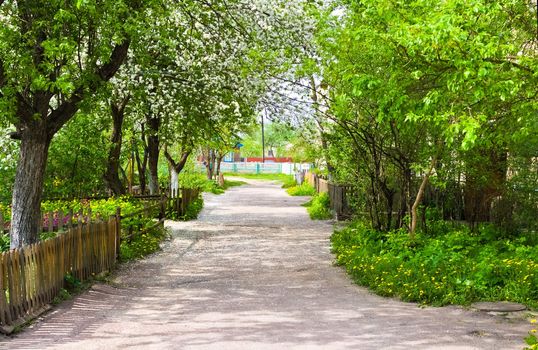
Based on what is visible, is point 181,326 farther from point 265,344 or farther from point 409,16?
point 409,16

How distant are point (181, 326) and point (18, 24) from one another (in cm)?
620

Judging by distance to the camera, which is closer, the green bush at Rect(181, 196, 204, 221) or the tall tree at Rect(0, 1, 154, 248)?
the tall tree at Rect(0, 1, 154, 248)

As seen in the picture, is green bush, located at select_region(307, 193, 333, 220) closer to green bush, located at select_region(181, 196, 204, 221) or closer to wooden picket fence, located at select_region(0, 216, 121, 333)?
green bush, located at select_region(181, 196, 204, 221)

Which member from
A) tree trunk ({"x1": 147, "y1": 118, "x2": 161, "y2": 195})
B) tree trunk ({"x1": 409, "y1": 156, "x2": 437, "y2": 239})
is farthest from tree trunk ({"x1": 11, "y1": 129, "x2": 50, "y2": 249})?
tree trunk ({"x1": 147, "y1": 118, "x2": 161, "y2": 195})

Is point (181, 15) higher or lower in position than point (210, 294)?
higher

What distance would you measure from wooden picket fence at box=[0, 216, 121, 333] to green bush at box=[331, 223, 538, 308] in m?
4.46

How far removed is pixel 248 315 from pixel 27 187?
4781 millimetres

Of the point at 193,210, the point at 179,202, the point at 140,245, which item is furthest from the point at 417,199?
the point at 193,210

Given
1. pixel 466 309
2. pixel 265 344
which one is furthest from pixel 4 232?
pixel 466 309

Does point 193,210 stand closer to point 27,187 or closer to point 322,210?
point 322,210

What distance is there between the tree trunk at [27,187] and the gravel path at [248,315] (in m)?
1.69

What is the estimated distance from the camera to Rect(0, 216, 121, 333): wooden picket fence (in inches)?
299

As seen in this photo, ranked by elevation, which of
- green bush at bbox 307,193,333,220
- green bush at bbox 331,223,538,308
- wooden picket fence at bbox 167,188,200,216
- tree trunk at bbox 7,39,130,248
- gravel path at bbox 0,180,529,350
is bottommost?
gravel path at bbox 0,180,529,350

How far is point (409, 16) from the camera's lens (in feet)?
26.3
